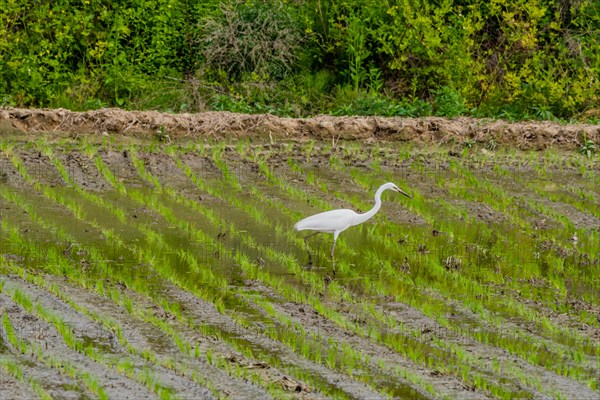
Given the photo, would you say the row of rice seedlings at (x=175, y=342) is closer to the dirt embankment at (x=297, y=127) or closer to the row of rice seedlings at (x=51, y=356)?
the row of rice seedlings at (x=51, y=356)

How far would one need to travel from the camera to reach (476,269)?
10.0 meters

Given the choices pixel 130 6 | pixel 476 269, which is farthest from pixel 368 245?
pixel 130 6

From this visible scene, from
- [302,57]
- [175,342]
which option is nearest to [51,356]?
[175,342]

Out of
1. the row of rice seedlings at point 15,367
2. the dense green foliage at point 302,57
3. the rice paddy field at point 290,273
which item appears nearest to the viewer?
the row of rice seedlings at point 15,367

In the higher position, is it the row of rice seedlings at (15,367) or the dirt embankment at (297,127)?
the dirt embankment at (297,127)

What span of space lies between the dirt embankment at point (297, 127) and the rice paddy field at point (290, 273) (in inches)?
12.9

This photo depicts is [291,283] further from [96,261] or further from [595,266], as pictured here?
[595,266]

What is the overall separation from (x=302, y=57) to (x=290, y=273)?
909cm

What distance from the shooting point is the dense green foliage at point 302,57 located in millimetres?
17281

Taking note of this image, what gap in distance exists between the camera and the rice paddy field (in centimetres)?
695

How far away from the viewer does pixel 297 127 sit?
1591 centimetres

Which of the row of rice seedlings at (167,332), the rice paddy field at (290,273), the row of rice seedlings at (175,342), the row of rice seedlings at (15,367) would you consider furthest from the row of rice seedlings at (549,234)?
the row of rice seedlings at (15,367)

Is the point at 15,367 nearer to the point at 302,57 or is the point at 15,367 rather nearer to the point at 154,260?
the point at 154,260

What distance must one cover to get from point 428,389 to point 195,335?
173cm
